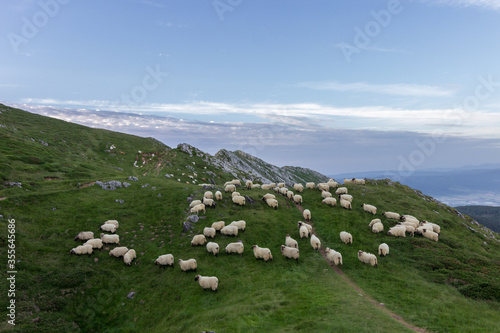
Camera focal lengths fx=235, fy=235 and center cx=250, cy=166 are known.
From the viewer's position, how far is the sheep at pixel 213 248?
24272 mm

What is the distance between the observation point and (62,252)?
23422mm

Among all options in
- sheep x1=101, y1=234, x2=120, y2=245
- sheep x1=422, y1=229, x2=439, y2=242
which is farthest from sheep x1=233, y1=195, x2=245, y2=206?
sheep x1=422, y1=229, x2=439, y2=242

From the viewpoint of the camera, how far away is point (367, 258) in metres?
24.4

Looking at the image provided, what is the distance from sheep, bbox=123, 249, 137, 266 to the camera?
2377cm

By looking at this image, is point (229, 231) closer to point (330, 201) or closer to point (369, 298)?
point (369, 298)

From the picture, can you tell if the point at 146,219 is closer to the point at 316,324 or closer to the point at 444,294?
the point at 316,324

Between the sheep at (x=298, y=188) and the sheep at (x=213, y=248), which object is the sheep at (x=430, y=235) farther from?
the sheep at (x=213, y=248)

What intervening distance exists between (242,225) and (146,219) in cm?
1418

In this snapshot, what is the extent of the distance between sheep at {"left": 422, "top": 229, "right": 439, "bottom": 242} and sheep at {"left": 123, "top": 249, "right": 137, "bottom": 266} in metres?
34.4

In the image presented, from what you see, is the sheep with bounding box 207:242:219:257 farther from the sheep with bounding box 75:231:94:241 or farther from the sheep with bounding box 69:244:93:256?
the sheep with bounding box 75:231:94:241

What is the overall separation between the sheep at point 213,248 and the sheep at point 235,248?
110cm

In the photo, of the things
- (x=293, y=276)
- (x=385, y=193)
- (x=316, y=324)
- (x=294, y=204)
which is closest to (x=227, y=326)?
(x=316, y=324)

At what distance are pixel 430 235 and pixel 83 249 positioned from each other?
39471mm

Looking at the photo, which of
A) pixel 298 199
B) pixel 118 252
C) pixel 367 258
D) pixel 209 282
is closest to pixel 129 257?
pixel 118 252
